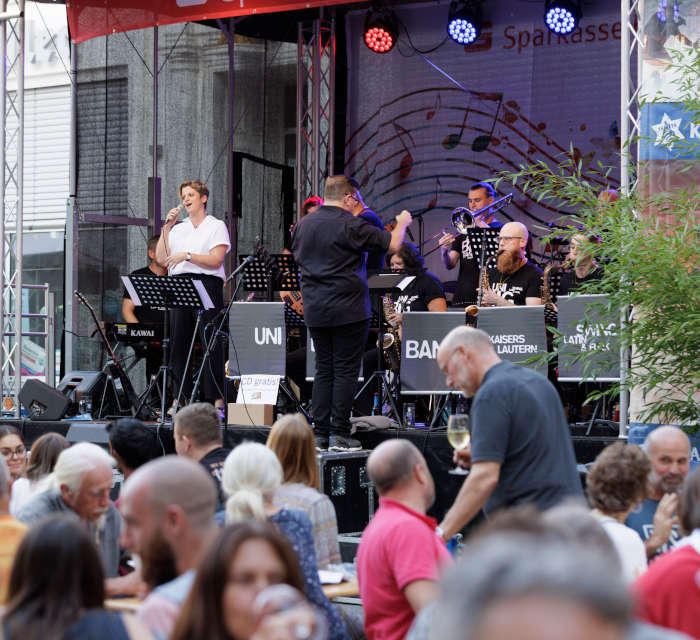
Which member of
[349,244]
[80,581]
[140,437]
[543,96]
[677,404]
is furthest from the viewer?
[543,96]

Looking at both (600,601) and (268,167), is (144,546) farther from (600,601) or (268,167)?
(268,167)

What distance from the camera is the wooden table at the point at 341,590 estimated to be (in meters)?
3.97

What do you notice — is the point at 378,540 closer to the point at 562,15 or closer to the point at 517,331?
the point at 517,331

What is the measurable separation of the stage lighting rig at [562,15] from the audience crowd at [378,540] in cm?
747

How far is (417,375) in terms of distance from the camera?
7719 mm

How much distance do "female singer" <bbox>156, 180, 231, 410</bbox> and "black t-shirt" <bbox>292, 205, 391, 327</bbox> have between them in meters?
1.45

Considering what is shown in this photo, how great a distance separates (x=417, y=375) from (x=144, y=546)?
530 cm

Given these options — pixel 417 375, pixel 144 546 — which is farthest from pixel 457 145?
pixel 144 546

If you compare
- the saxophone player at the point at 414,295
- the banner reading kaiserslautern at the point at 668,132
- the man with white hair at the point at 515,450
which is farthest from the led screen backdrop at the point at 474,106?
the man with white hair at the point at 515,450

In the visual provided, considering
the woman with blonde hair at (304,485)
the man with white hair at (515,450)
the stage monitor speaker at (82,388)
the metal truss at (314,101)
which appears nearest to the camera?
the man with white hair at (515,450)

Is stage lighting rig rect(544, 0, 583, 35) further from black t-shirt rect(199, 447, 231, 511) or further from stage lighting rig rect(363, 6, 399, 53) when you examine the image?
black t-shirt rect(199, 447, 231, 511)

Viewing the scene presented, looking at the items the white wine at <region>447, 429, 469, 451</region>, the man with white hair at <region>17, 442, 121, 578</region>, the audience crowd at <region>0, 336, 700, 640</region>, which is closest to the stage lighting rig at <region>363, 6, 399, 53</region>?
the audience crowd at <region>0, 336, 700, 640</region>

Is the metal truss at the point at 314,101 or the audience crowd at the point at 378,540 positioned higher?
the metal truss at the point at 314,101

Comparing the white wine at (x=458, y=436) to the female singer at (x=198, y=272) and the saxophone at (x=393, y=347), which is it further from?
the female singer at (x=198, y=272)
